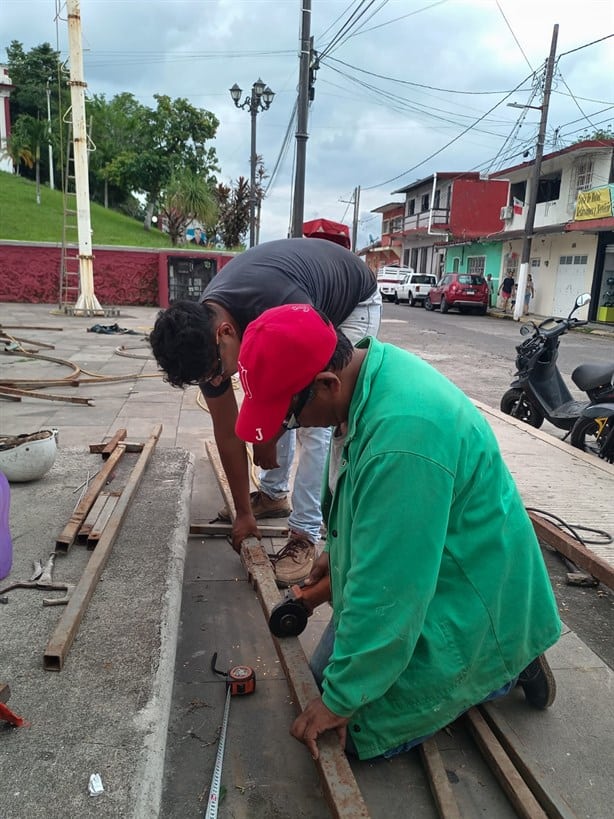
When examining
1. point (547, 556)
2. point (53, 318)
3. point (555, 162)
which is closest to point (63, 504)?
point (547, 556)

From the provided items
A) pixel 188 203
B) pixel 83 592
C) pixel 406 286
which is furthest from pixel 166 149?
pixel 83 592

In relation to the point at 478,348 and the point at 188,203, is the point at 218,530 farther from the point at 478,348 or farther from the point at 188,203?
the point at 188,203

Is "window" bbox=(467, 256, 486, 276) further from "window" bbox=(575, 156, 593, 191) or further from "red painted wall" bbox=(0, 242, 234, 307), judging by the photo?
"red painted wall" bbox=(0, 242, 234, 307)

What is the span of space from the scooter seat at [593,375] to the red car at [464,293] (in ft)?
67.4

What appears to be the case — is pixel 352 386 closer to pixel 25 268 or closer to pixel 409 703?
pixel 409 703

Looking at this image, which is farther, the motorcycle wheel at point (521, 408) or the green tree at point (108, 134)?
the green tree at point (108, 134)

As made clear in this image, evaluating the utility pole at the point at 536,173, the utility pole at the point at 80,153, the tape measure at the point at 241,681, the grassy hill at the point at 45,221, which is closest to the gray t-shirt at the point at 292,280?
the tape measure at the point at 241,681

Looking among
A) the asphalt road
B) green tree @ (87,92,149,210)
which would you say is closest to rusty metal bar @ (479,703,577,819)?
the asphalt road

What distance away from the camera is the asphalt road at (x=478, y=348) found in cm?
1002

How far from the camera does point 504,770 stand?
6.43ft

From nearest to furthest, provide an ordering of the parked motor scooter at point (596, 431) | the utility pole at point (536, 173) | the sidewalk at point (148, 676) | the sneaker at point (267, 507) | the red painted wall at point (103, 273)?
the sidewalk at point (148, 676) < the sneaker at point (267, 507) < the parked motor scooter at point (596, 431) < the red painted wall at point (103, 273) < the utility pole at point (536, 173)

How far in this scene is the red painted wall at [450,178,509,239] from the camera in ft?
100

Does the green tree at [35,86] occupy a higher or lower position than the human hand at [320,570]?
higher

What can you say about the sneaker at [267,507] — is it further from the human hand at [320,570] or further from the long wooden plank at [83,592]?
the human hand at [320,570]
